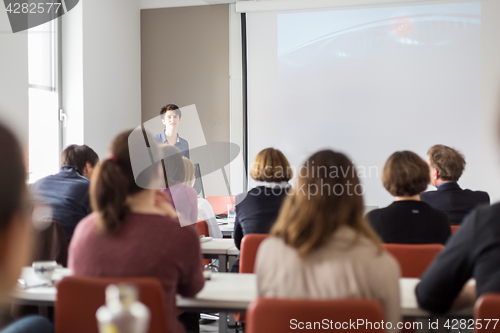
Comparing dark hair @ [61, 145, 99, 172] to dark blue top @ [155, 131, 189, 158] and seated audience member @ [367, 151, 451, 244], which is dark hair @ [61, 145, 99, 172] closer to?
seated audience member @ [367, 151, 451, 244]

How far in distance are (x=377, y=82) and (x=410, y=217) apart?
341 cm

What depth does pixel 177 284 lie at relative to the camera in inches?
61.5

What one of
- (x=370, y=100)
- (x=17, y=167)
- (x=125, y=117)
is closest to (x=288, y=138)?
(x=370, y=100)

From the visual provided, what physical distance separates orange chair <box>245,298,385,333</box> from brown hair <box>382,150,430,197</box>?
1.20 metres

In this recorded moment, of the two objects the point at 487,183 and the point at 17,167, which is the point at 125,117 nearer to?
the point at 487,183

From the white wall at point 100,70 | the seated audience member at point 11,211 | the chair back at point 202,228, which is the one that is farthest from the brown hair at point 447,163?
the white wall at point 100,70

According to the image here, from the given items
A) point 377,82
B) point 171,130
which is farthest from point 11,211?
point 377,82

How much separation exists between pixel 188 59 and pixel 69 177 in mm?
3439

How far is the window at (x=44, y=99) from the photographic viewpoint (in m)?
4.48

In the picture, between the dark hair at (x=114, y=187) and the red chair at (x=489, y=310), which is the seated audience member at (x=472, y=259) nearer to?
the red chair at (x=489, y=310)

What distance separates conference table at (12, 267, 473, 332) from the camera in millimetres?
1497

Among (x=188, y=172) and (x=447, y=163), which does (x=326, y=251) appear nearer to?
(x=188, y=172)

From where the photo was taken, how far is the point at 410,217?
85.0 inches

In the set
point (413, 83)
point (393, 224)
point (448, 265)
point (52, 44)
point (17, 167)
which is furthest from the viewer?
point (413, 83)
